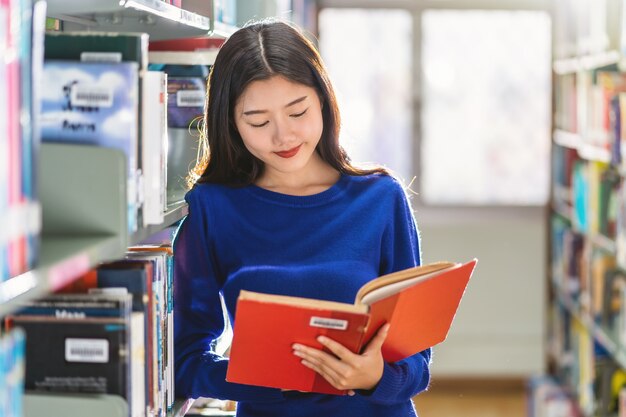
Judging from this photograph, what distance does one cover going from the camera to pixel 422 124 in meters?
5.46

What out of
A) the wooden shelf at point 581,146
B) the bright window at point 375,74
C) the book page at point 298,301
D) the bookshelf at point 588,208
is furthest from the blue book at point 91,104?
the bright window at point 375,74

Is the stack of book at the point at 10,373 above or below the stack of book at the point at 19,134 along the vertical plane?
below

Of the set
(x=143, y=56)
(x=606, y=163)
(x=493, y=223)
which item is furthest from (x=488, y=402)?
(x=143, y=56)

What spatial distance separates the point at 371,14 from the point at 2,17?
472cm

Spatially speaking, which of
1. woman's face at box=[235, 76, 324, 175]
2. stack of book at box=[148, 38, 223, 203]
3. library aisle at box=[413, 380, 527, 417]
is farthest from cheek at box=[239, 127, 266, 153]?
library aisle at box=[413, 380, 527, 417]

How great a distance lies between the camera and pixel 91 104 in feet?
3.88

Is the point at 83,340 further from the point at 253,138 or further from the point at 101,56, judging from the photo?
the point at 253,138

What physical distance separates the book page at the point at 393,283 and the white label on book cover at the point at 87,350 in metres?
0.38

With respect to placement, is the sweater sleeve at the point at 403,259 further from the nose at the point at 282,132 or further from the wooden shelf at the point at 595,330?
the wooden shelf at the point at 595,330

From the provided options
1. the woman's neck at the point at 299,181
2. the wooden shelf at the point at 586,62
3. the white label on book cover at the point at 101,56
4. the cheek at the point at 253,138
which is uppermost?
the wooden shelf at the point at 586,62

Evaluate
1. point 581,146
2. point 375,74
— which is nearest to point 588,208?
point 581,146

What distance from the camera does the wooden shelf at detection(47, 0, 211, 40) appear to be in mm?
1350

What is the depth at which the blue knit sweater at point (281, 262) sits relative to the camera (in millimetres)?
1627

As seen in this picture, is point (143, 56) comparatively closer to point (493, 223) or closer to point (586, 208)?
point (586, 208)
